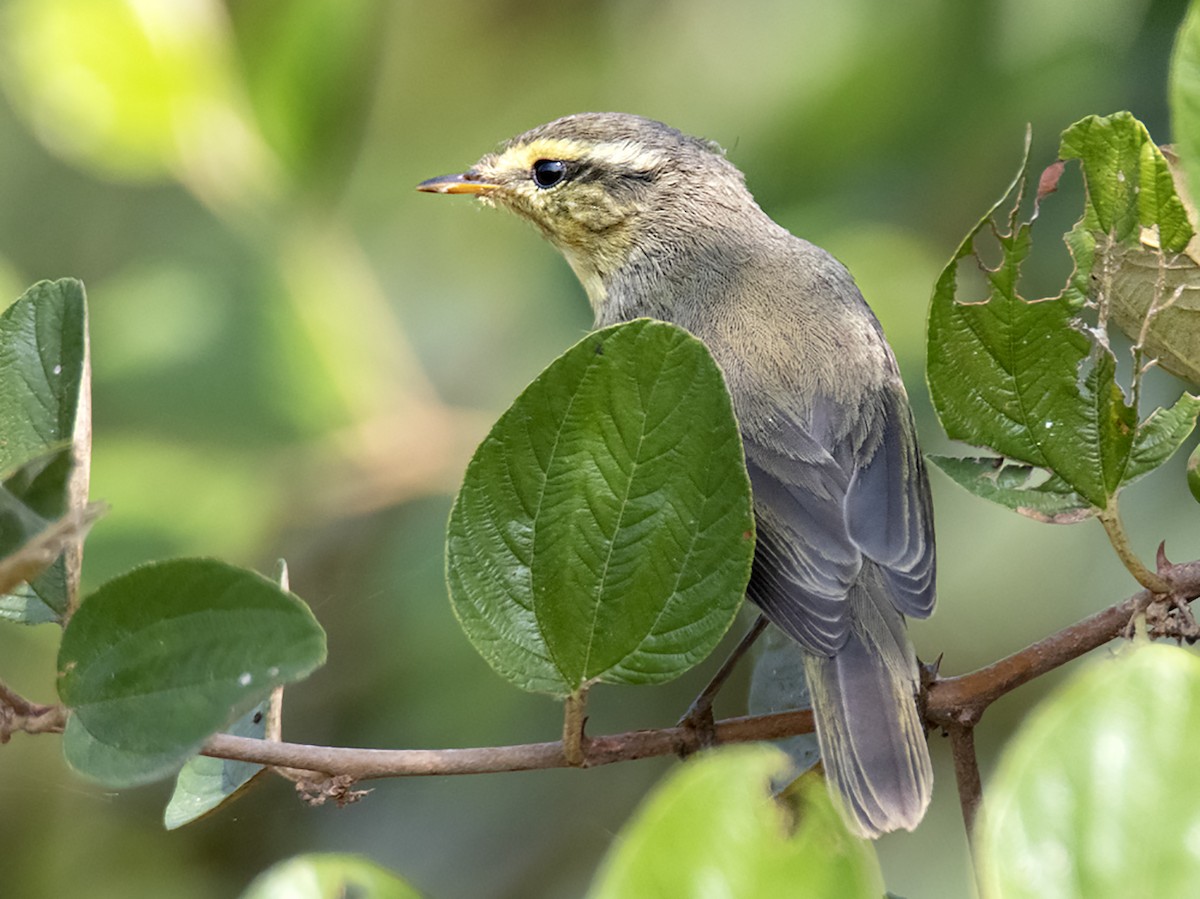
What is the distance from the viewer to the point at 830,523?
211 centimetres

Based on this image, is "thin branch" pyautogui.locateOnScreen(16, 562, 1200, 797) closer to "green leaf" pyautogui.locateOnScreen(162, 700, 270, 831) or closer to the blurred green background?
"green leaf" pyautogui.locateOnScreen(162, 700, 270, 831)

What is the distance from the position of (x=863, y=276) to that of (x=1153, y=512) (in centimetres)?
82

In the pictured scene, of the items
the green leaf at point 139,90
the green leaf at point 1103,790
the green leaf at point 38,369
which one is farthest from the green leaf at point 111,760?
the green leaf at point 139,90

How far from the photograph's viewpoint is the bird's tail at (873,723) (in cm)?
178

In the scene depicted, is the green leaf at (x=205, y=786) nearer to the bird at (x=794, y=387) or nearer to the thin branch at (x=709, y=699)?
the thin branch at (x=709, y=699)

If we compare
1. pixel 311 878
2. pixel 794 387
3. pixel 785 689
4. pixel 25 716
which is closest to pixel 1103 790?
pixel 311 878

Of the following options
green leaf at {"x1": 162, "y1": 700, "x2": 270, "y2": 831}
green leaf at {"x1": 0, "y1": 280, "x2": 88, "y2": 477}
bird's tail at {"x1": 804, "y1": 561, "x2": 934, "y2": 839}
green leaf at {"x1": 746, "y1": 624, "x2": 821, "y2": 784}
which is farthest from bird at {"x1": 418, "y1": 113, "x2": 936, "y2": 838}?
green leaf at {"x1": 0, "y1": 280, "x2": 88, "y2": 477}

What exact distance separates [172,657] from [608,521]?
0.43 meters

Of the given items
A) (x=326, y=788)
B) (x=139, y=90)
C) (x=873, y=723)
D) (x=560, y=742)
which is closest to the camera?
(x=560, y=742)

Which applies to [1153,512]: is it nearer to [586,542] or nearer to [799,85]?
[799,85]

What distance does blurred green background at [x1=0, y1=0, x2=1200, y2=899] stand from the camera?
2.74 meters

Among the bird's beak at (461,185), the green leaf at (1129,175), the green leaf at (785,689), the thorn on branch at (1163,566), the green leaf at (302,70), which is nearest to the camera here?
A: the green leaf at (1129,175)

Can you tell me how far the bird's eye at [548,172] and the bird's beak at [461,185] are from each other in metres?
0.10

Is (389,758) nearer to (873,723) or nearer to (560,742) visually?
(560,742)
